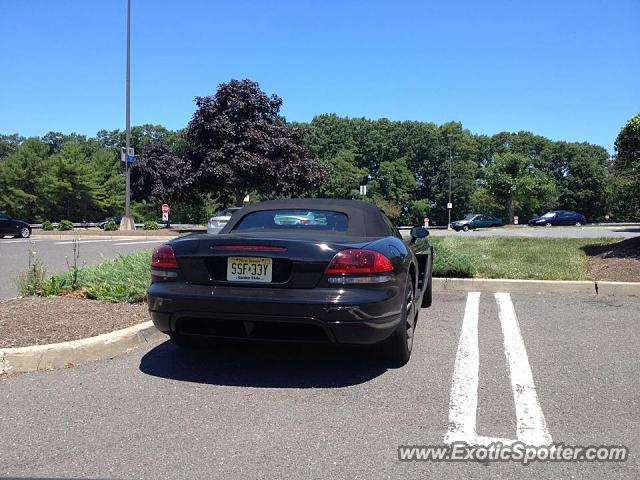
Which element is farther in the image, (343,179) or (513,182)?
(343,179)

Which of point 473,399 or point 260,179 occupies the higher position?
point 260,179

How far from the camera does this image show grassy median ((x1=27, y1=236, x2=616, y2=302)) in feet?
20.7

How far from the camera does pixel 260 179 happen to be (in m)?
29.8

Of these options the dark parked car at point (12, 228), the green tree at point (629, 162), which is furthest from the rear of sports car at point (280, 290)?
the dark parked car at point (12, 228)

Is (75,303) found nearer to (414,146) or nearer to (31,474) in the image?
(31,474)

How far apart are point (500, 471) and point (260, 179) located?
2793 cm

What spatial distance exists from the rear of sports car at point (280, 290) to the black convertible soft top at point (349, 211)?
0.49 metres

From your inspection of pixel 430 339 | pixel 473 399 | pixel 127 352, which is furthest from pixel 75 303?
pixel 473 399

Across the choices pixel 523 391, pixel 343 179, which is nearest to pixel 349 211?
pixel 523 391

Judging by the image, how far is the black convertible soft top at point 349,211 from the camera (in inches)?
179

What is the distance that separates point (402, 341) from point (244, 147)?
25.7m

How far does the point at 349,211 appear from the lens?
4.79m

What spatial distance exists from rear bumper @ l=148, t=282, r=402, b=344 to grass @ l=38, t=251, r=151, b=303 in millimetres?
2270

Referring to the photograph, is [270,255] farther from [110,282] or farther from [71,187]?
[71,187]
